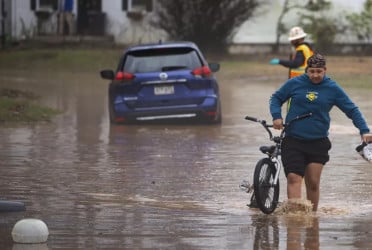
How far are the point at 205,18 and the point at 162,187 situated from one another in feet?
86.2

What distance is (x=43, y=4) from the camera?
44344mm

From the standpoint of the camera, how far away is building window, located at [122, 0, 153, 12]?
4392 cm

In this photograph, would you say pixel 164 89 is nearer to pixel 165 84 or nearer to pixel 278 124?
pixel 165 84

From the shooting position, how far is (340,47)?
137ft

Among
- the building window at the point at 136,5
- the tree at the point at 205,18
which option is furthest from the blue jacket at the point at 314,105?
the building window at the point at 136,5

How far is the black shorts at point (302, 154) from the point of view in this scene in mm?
11875

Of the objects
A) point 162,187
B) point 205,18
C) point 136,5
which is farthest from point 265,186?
point 136,5

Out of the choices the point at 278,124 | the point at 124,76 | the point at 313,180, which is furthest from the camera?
the point at 124,76

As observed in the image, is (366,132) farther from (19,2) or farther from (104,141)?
(19,2)

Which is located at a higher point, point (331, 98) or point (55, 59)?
point (331, 98)

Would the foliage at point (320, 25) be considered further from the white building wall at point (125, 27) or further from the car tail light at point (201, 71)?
the car tail light at point (201, 71)

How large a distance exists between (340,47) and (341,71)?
6882 mm

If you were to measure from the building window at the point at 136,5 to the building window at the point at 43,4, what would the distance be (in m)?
2.41

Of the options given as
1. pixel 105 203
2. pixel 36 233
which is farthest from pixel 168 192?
pixel 36 233
